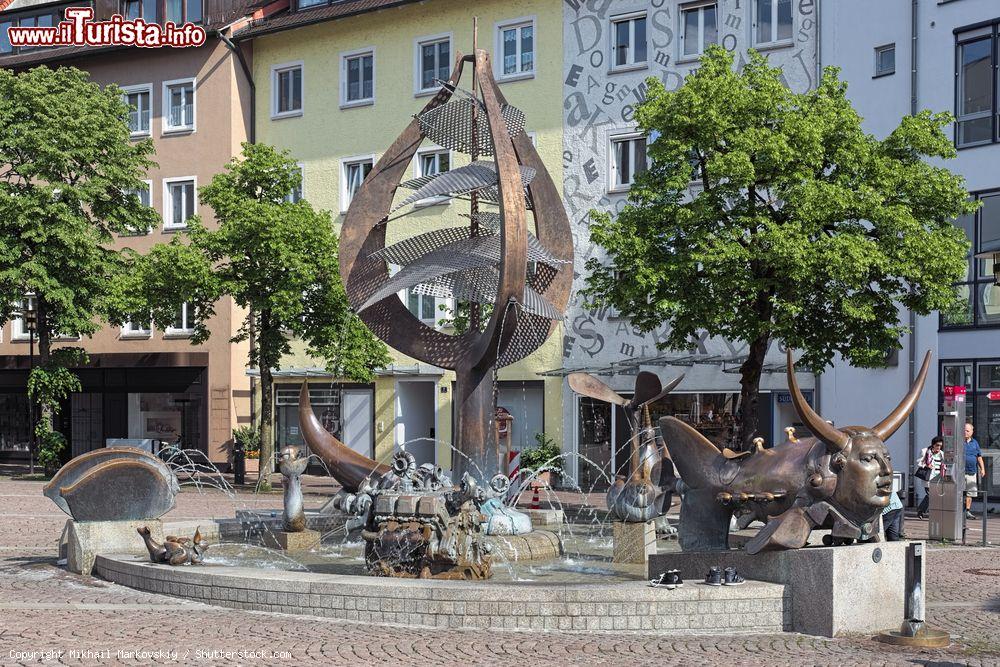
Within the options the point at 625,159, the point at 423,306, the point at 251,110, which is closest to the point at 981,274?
the point at 625,159

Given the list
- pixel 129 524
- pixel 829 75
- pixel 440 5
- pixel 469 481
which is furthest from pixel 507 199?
pixel 440 5

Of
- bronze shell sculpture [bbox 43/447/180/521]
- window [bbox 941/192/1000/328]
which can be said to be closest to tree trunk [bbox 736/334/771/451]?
window [bbox 941/192/1000/328]

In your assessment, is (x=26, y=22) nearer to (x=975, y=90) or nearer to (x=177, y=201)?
(x=177, y=201)

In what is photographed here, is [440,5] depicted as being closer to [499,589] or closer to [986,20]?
[986,20]

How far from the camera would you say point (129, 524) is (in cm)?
1439

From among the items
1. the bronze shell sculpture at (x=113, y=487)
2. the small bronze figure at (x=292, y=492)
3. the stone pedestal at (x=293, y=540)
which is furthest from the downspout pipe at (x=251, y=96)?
the bronze shell sculpture at (x=113, y=487)

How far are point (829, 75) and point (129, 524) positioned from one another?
588 inches

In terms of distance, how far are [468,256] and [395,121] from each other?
21297mm

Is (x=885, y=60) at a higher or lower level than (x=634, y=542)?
higher

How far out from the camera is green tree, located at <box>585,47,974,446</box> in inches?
849

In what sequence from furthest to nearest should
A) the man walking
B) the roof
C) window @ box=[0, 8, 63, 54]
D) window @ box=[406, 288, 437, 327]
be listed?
window @ box=[0, 8, 63, 54] → the roof → window @ box=[406, 288, 437, 327] → the man walking

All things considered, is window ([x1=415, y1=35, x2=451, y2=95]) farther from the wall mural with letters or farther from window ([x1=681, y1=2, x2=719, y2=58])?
window ([x1=681, y1=2, x2=719, y2=58])

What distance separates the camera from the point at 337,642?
10000mm

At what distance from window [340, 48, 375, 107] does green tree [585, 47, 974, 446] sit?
16618mm
